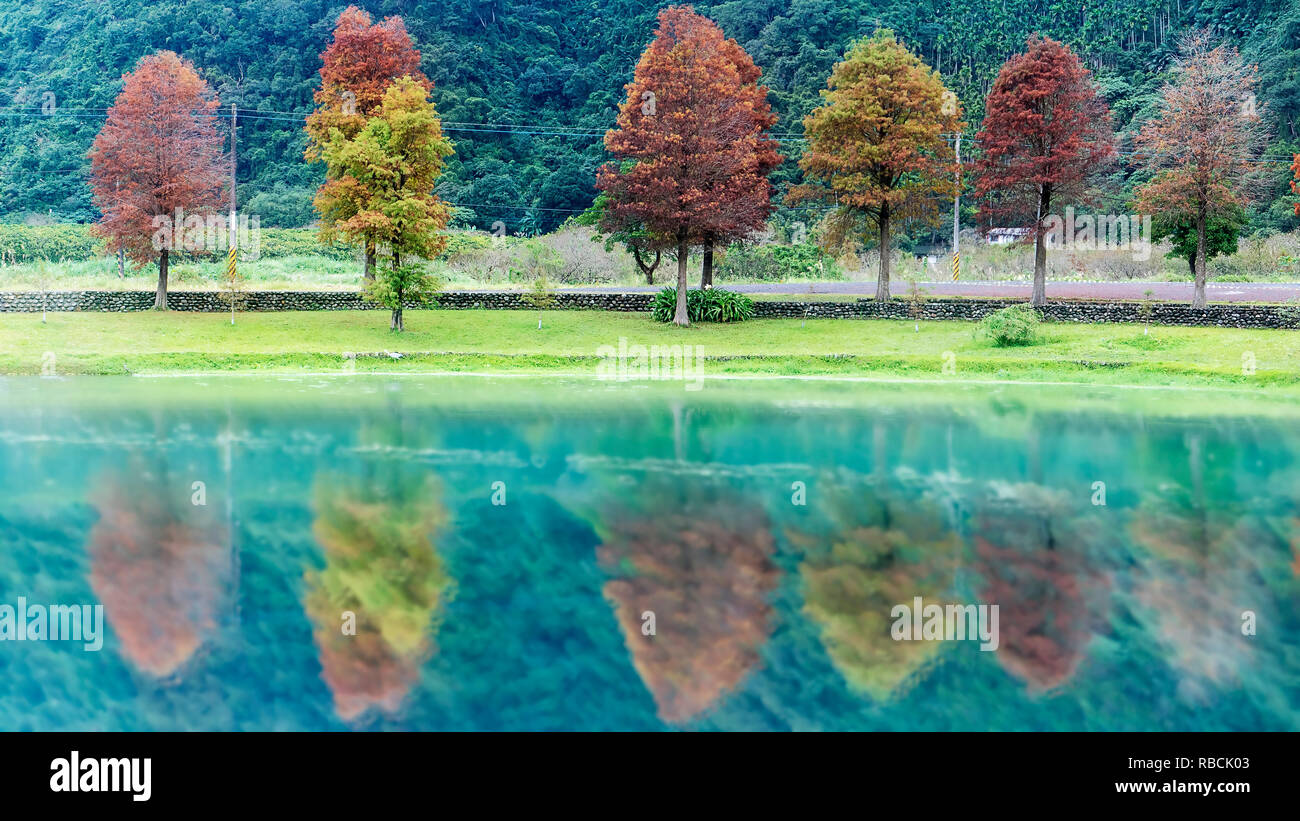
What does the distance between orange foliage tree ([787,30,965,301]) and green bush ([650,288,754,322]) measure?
477 centimetres

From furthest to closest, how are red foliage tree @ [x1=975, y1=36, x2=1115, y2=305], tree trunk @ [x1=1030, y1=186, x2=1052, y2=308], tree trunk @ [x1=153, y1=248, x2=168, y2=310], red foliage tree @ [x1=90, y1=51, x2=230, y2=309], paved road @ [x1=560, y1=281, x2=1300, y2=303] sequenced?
paved road @ [x1=560, y1=281, x2=1300, y2=303]
tree trunk @ [x1=153, y1=248, x2=168, y2=310]
red foliage tree @ [x1=90, y1=51, x2=230, y2=309]
tree trunk @ [x1=1030, y1=186, x2=1052, y2=308]
red foliage tree @ [x1=975, y1=36, x2=1115, y2=305]

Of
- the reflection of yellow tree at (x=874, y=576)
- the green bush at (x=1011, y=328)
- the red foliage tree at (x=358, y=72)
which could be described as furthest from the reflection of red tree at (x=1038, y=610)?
the red foliage tree at (x=358, y=72)

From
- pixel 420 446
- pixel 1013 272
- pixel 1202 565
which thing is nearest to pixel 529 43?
pixel 1013 272

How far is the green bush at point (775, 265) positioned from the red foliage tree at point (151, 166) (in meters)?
25.0

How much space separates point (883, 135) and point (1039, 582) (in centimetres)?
3235

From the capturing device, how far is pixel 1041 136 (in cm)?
4234

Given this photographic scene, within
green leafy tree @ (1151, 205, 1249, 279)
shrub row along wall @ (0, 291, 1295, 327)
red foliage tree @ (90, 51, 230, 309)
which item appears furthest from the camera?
red foliage tree @ (90, 51, 230, 309)

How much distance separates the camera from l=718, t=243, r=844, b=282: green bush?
61.3 meters

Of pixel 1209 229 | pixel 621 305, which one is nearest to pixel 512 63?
pixel 621 305

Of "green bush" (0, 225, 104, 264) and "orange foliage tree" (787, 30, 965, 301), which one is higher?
"orange foliage tree" (787, 30, 965, 301)

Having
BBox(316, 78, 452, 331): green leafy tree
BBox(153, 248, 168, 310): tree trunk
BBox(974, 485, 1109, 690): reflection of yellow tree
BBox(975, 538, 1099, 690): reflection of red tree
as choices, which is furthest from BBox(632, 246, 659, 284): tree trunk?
BBox(975, 538, 1099, 690): reflection of red tree

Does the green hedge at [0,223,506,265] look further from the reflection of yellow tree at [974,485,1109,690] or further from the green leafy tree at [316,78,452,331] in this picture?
the reflection of yellow tree at [974,485,1109,690]
